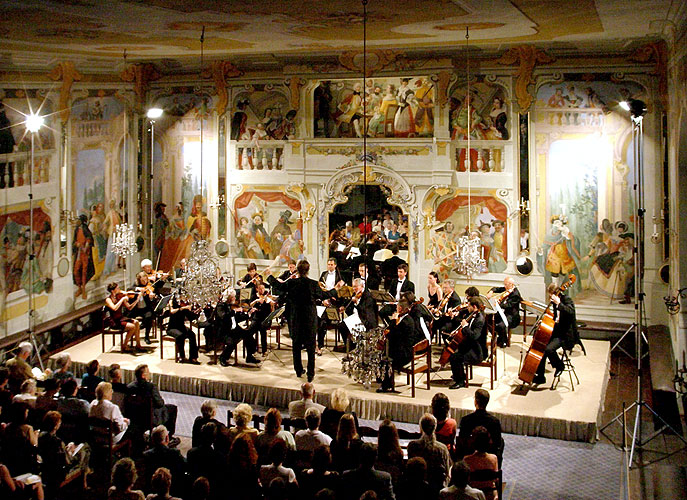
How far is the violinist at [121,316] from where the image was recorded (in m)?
13.0

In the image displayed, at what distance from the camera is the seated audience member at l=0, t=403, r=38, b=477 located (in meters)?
7.53

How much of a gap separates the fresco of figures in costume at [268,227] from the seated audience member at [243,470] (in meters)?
8.73

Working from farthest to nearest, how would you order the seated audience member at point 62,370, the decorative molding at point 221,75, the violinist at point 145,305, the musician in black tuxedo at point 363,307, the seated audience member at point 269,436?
the decorative molding at point 221,75, the violinist at point 145,305, the musician in black tuxedo at point 363,307, the seated audience member at point 62,370, the seated audience member at point 269,436

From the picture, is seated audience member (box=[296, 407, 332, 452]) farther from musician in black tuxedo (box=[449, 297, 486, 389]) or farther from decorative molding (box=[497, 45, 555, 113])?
decorative molding (box=[497, 45, 555, 113])

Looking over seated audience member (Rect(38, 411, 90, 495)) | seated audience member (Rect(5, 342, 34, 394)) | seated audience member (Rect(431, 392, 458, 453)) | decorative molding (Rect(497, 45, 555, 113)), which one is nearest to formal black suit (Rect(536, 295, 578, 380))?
seated audience member (Rect(431, 392, 458, 453))

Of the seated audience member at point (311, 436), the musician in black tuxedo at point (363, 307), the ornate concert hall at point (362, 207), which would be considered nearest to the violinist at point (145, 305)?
the ornate concert hall at point (362, 207)

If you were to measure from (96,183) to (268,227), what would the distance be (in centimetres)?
291

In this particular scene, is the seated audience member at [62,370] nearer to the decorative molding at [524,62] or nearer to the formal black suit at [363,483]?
the formal black suit at [363,483]

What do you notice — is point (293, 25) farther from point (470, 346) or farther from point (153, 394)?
point (153, 394)

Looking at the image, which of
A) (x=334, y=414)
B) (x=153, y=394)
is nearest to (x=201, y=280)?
(x=153, y=394)

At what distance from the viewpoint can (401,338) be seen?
35.9 feet

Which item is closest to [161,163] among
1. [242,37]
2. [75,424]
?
[242,37]

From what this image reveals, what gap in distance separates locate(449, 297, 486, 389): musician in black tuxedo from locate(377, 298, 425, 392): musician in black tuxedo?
493 millimetres

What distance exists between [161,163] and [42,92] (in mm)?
2995
